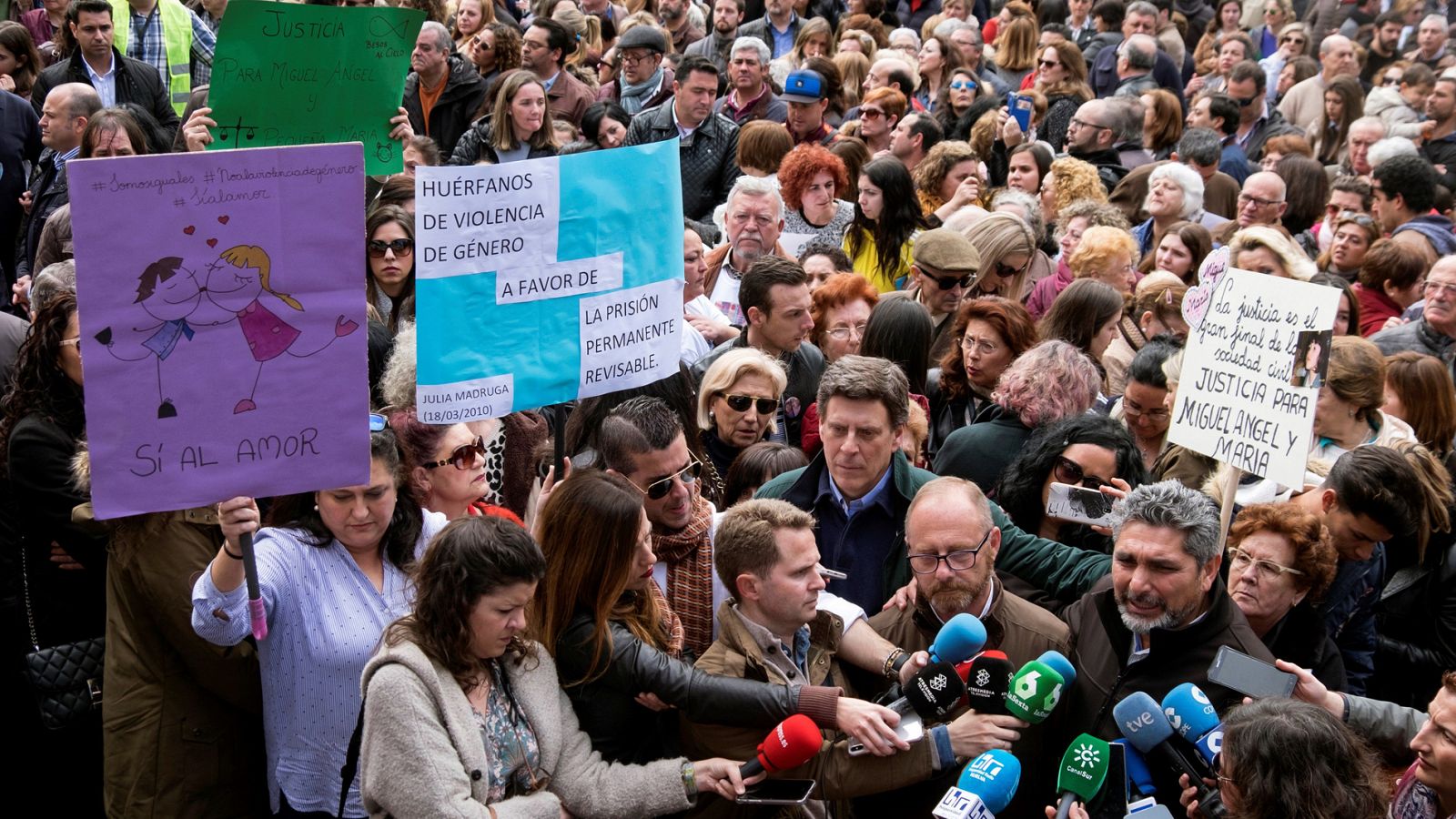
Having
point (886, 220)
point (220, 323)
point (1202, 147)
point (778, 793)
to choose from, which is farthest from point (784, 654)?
point (1202, 147)

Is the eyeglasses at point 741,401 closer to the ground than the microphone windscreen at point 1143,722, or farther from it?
farther from it

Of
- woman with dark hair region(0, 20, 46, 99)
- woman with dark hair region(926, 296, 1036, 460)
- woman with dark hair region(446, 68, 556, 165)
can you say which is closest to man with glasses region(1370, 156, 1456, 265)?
woman with dark hair region(926, 296, 1036, 460)

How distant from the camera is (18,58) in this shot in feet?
36.6

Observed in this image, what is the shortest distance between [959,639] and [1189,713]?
2.08 ft

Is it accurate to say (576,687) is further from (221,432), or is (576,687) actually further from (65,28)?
(65,28)

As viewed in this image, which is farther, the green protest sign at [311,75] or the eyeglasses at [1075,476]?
the green protest sign at [311,75]

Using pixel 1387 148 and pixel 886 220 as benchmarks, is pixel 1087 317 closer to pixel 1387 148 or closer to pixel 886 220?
pixel 886 220

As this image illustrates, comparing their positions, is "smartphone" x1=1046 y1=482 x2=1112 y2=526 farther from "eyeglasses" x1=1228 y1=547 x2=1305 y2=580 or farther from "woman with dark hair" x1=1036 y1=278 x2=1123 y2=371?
"woman with dark hair" x1=1036 y1=278 x2=1123 y2=371

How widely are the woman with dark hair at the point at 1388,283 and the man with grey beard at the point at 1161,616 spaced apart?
4742 millimetres

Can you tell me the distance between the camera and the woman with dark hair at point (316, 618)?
13.3 ft

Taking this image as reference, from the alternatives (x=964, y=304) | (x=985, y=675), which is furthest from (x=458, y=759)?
(x=964, y=304)

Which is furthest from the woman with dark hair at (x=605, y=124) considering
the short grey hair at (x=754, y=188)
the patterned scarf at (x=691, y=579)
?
the patterned scarf at (x=691, y=579)

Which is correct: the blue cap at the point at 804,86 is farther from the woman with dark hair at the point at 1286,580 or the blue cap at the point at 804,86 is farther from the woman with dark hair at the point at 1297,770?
the woman with dark hair at the point at 1297,770

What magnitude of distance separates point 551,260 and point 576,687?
5.53 ft
